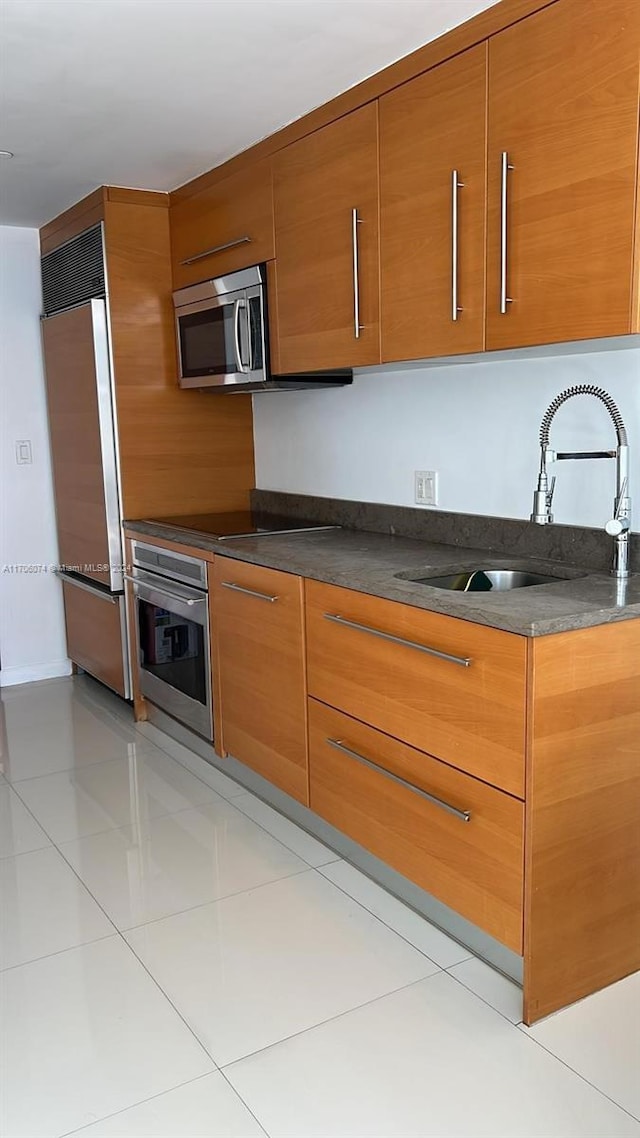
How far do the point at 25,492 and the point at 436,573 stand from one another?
2515 millimetres

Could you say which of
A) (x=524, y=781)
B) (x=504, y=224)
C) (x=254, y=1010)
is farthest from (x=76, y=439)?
(x=524, y=781)

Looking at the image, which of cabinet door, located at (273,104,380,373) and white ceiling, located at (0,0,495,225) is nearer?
white ceiling, located at (0,0,495,225)

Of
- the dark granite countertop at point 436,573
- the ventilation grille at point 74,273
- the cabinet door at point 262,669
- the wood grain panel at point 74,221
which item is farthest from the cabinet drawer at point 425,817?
the wood grain panel at point 74,221

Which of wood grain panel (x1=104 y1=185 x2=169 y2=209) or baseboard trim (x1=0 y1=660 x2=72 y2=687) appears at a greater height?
wood grain panel (x1=104 y1=185 x2=169 y2=209)

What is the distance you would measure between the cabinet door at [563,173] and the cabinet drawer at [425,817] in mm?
935

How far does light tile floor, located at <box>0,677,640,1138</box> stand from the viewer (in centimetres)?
154

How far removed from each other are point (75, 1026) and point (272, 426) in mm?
2363

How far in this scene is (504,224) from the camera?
6.13 feet

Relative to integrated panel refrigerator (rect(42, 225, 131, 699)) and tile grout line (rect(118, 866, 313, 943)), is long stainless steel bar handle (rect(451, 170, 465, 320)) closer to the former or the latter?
tile grout line (rect(118, 866, 313, 943))

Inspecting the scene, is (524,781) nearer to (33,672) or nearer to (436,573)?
(436,573)

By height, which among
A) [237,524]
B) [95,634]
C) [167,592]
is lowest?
[95,634]

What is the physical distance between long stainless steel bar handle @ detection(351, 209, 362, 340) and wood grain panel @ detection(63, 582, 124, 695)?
1.64 meters

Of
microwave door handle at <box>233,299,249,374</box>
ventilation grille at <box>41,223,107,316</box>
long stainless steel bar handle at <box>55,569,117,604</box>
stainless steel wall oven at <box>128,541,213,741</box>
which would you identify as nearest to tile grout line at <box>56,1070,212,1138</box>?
stainless steel wall oven at <box>128,541,213,741</box>

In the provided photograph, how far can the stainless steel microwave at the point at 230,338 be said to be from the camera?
286 cm
